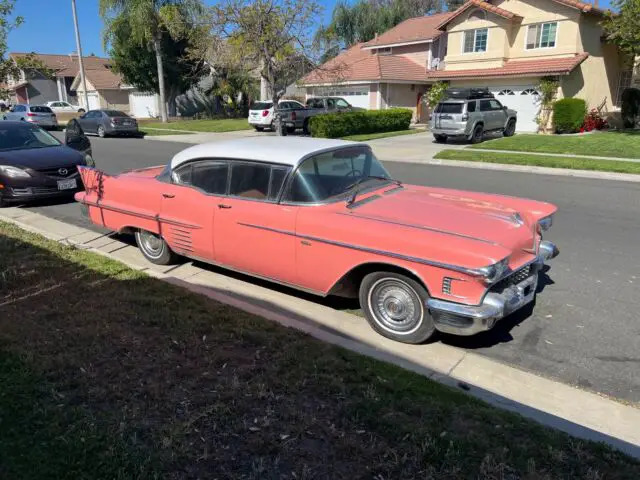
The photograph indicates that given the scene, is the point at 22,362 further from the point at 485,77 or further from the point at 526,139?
the point at 485,77

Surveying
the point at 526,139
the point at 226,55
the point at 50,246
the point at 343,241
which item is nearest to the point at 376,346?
the point at 343,241

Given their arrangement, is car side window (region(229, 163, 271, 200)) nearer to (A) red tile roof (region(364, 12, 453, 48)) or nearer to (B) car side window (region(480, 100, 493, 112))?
(B) car side window (region(480, 100, 493, 112))

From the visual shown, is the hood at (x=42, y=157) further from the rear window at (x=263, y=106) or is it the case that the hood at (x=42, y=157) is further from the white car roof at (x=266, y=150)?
the rear window at (x=263, y=106)

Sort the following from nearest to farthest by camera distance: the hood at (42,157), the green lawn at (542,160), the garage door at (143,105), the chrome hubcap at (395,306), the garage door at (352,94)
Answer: the chrome hubcap at (395,306)
the hood at (42,157)
the green lawn at (542,160)
the garage door at (352,94)
the garage door at (143,105)

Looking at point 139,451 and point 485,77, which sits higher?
point 485,77

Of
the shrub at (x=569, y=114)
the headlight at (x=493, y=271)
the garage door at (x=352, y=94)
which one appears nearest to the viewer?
the headlight at (x=493, y=271)

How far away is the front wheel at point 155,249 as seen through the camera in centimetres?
584

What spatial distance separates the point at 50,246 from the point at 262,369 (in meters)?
4.16

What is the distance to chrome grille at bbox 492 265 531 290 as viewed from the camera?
393 centimetres

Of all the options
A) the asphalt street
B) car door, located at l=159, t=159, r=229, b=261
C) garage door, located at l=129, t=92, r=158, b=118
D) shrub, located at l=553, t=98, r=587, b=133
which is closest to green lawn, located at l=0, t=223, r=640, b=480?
the asphalt street

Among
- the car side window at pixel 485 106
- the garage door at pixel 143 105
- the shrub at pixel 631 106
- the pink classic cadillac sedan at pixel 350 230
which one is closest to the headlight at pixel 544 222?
the pink classic cadillac sedan at pixel 350 230

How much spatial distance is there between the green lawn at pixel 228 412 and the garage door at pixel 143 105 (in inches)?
1748

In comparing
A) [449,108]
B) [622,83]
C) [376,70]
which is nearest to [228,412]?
[449,108]

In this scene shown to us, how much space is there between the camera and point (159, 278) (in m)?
5.35
